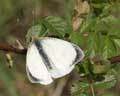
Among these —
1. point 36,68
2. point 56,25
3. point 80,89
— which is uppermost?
point 56,25

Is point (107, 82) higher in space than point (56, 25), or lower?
lower

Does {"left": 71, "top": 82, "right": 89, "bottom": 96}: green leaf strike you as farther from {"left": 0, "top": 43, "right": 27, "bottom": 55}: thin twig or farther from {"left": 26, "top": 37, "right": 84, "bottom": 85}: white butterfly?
{"left": 0, "top": 43, "right": 27, "bottom": 55}: thin twig

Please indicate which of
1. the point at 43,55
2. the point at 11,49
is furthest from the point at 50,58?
the point at 11,49

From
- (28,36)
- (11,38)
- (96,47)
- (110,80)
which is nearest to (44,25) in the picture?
(28,36)

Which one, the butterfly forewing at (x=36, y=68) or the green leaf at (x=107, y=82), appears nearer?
the butterfly forewing at (x=36, y=68)

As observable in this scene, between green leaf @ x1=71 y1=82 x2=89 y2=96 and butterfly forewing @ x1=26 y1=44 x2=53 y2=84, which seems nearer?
butterfly forewing @ x1=26 y1=44 x2=53 y2=84

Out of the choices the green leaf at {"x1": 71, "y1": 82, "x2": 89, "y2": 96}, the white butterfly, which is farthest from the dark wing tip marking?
the green leaf at {"x1": 71, "y1": 82, "x2": 89, "y2": 96}

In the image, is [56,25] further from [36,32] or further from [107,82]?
[107,82]


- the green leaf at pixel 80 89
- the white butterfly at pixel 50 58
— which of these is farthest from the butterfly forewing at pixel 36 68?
the green leaf at pixel 80 89

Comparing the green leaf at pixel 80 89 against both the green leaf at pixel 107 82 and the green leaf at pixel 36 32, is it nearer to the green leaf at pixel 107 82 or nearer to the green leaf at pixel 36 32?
the green leaf at pixel 107 82
